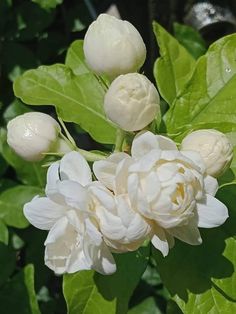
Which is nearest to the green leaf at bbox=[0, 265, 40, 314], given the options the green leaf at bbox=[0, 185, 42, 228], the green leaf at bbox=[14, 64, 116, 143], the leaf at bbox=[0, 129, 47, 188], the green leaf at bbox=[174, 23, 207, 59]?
the green leaf at bbox=[0, 185, 42, 228]

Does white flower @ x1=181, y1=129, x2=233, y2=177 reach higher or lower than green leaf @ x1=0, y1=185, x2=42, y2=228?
higher

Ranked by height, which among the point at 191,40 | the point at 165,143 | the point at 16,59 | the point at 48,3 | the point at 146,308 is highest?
the point at 165,143

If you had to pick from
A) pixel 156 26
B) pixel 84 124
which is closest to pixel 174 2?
pixel 156 26

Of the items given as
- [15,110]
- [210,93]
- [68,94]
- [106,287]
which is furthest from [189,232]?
[15,110]

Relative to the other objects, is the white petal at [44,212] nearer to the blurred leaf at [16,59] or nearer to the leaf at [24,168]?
the leaf at [24,168]

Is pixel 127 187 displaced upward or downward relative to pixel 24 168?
upward

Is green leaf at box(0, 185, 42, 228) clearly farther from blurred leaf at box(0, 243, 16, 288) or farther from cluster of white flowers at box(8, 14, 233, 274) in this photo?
cluster of white flowers at box(8, 14, 233, 274)

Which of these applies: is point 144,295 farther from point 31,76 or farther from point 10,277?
point 31,76

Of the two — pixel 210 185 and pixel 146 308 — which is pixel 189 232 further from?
pixel 146 308
